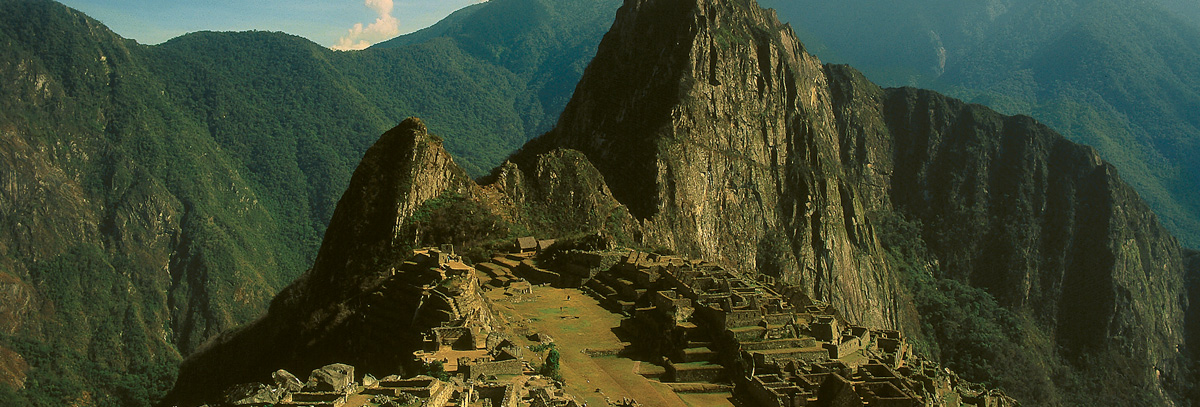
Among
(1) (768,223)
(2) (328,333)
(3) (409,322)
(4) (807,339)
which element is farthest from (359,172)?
(1) (768,223)

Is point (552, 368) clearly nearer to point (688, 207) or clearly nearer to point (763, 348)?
point (763, 348)

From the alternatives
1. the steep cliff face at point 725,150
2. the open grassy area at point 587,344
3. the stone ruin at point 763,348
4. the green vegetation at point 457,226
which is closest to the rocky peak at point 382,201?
the green vegetation at point 457,226

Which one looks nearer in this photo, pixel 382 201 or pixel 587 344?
pixel 587 344

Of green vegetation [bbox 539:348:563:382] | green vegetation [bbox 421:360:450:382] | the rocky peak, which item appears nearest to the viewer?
green vegetation [bbox 421:360:450:382]

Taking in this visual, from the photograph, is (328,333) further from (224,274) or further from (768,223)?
(224,274)

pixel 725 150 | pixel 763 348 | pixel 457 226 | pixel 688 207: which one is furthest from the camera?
pixel 725 150

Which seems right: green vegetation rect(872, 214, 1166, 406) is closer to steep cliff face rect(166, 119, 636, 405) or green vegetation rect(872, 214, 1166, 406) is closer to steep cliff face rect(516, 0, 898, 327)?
steep cliff face rect(516, 0, 898, 327)

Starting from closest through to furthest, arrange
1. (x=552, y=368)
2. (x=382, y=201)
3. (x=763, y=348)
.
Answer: (x=552, y=368), (x=763, y=348), (x=382, y=201)

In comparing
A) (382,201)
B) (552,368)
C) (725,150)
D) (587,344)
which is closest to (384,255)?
(382,201)

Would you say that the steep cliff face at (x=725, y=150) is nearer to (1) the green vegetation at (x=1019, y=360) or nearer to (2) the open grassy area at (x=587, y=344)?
(1) the green vegetation at (x=1019, y=360)

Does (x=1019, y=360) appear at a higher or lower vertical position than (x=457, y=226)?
lower

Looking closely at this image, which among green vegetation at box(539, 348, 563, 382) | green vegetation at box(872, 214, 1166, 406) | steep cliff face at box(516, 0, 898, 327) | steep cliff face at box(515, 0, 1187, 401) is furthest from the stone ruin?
green vegetation at box(872, 214, 1166, 406)
